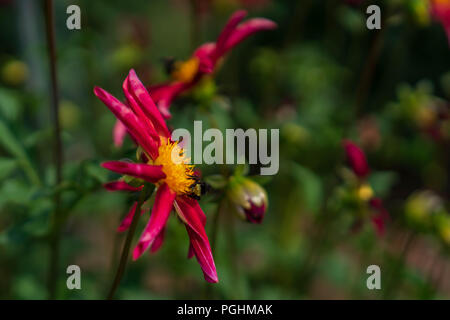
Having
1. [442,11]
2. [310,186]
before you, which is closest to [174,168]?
[310,186]

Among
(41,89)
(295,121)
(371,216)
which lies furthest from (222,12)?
(371,216)

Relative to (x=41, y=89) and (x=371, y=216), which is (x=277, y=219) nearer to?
(x=371, y=216)

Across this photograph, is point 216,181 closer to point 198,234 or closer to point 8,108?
point 198,234

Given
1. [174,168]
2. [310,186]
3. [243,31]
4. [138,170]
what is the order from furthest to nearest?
[310,186]
[243,31]
[174,168]
[138,170]

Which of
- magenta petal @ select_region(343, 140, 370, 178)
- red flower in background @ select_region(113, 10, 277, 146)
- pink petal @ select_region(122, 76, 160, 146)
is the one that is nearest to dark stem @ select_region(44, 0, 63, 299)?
red flower in background @ select_region(113, 10, 277, 146)

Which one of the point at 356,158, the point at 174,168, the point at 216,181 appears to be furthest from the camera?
the point at 356,158

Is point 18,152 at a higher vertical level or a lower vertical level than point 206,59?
lower
